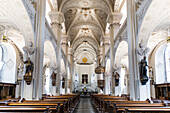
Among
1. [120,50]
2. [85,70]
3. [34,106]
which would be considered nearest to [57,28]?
[120,50]

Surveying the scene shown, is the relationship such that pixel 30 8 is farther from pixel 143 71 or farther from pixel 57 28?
pixel 57 28

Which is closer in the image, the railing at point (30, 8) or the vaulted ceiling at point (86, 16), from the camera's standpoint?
the railing at point (30, 8)

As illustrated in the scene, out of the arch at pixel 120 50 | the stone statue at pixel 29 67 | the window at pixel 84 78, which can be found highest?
the arch at pixel 120 50

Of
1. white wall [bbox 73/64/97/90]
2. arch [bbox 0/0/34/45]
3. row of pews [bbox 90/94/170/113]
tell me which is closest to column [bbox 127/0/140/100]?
row of pews [bbox 90/94/170/113]

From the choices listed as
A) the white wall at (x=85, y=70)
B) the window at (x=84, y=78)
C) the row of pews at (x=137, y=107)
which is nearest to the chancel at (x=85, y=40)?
the row of pews at (x=137, y=107)

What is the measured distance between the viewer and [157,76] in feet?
50.2

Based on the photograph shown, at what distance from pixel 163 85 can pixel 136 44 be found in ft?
25.7

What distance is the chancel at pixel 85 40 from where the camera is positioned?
22.7 ft

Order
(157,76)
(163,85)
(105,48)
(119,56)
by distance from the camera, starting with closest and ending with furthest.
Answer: (119,56) → (163,85) → (157,76) → (105,48)

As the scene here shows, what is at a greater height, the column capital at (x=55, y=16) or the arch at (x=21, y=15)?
the column capital at (x=55, y=16)

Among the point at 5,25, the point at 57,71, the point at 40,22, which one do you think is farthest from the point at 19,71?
the point at 40,22

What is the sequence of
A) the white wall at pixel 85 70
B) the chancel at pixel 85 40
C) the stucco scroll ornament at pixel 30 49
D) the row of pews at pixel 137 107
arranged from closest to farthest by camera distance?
the row of pews at pixel 137 107
the chancel at pixel 85 40
the stucco scroll ornament at pixel 30 49
the white wall at pixel 85 70

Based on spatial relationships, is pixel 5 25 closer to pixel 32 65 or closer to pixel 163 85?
pixel 32 65

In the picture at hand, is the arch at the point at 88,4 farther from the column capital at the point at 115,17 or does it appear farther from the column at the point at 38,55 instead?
the column at the point at 38,55
